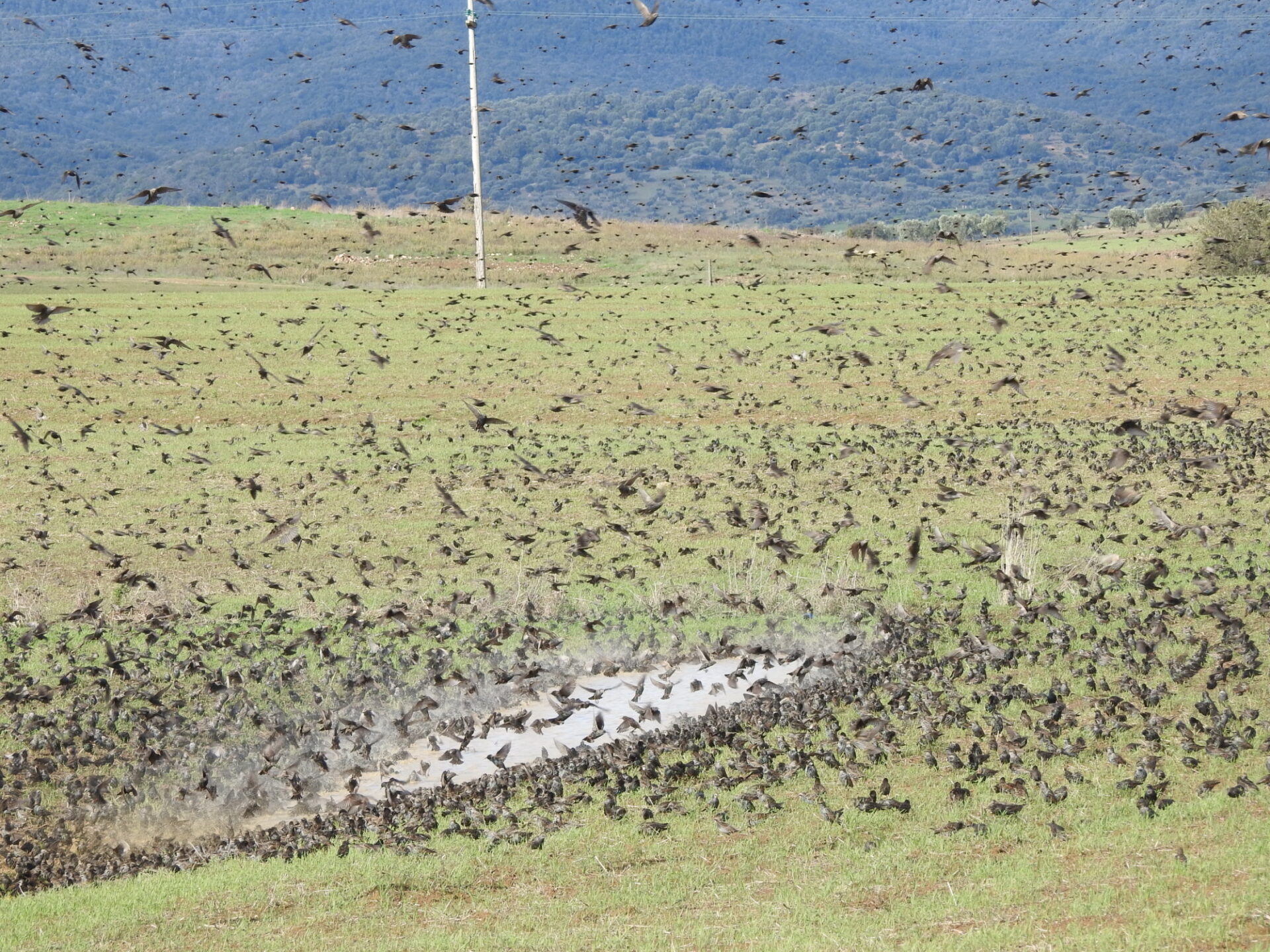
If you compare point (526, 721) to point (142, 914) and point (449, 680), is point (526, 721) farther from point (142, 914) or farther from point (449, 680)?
point (142, 914)

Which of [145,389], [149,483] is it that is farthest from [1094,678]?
[145,389]

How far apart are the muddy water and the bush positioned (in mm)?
54778

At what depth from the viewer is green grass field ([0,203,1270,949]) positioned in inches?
395

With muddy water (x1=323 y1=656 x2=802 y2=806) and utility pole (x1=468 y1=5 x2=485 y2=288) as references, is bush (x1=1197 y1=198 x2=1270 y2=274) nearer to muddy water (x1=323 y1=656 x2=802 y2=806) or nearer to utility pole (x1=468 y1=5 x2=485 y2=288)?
utility pole (x1=468 y1=5 x2=485 y2=288)

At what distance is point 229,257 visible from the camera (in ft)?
277

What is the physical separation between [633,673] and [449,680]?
7.42ft

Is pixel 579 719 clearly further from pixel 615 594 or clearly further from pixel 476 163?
pixel 476 163

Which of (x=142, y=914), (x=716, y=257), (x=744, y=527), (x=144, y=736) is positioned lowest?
(x=716, y=257)

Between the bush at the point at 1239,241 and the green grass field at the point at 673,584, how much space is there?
14002 mm

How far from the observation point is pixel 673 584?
20031mm

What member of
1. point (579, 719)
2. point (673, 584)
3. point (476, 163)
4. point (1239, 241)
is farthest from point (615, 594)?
point (1239, 241)

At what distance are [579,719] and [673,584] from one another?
170 inches

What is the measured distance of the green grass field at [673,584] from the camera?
10.0 metres

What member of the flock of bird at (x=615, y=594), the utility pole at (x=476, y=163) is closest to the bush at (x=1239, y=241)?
the flock of bird at (x=615, y=594)
